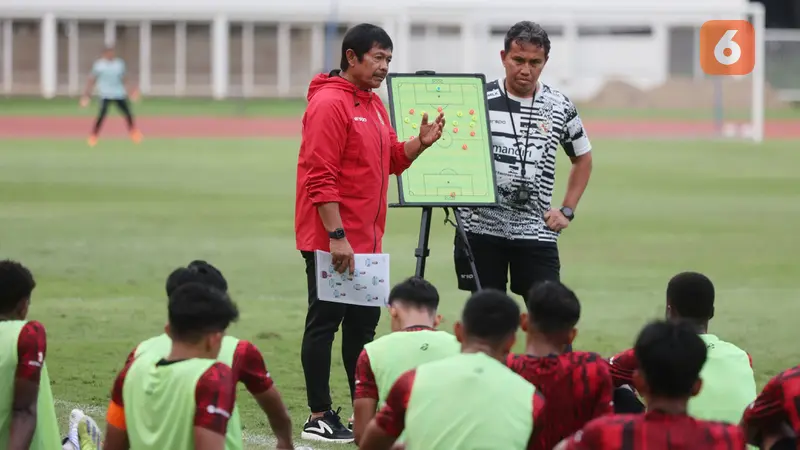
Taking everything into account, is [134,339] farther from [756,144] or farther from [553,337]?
[756,144]

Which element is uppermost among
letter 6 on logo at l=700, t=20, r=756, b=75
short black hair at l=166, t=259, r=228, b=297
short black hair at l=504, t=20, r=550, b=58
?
letter 6 on logo at l=700, t=20, r=756, b=75

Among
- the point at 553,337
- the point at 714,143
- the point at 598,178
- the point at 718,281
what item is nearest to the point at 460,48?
the point at 714,143

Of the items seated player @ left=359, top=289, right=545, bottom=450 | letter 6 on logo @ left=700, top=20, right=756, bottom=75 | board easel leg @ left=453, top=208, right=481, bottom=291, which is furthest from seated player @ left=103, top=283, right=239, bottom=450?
letter 6 on logo @ left=700, top=20, right=756, bottom=75

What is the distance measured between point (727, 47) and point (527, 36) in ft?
129

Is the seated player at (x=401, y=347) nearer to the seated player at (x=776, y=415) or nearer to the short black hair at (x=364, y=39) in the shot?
the seated player at (x=776, y=415)

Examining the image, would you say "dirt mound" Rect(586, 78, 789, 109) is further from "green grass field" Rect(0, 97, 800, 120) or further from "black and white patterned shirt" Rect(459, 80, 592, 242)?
"black and white patterned shirt" Rect(459, 80, 592, 242)

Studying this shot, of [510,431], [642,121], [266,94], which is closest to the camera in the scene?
[510,431]

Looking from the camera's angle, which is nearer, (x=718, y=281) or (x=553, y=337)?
(x=553, y=337)

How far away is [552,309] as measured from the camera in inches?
207

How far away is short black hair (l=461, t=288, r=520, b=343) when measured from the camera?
16.2 feet

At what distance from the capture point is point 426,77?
8.12 metres

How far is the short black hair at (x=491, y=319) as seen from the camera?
4.94m

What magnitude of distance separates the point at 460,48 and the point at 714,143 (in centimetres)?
1692

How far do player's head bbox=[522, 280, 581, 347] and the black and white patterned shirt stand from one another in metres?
2.44
